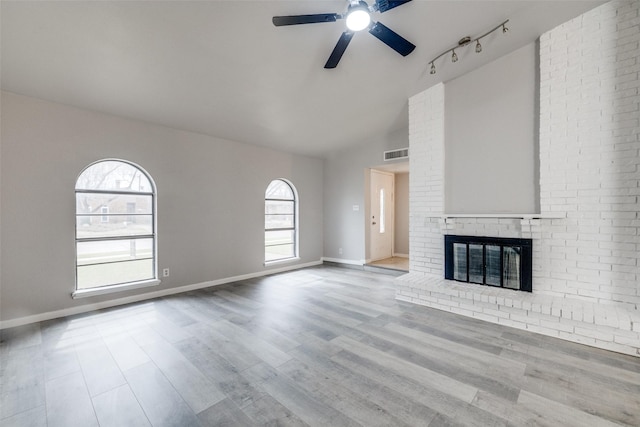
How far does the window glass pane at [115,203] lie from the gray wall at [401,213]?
5.50 meters

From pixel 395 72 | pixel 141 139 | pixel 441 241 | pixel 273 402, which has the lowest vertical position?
pixel 273 402

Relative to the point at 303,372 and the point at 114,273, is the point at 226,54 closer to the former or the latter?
the point at 303,372

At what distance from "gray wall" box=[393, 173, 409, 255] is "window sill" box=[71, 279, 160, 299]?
5.41 metres

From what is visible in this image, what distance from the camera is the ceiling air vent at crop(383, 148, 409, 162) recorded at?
555 cm

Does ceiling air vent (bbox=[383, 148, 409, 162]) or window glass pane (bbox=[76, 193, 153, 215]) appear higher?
ceiling air vent (bbox=[383, 148, 409, 162])

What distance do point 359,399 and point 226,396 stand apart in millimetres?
945

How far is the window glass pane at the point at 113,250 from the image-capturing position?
3620mm

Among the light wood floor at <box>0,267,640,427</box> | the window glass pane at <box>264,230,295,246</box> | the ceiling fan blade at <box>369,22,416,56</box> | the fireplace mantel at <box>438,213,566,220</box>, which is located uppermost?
the ceiling fan blade at <box>369,22,416,56</box>

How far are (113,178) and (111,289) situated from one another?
155 cm

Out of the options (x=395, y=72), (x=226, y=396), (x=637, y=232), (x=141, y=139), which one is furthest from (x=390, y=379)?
(x=141, y=139)

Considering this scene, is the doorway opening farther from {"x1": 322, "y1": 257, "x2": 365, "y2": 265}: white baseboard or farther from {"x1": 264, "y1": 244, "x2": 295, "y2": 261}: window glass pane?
{"x1": 264, "y1": 244, "x2": 295, "y2": 261}: window glass pane

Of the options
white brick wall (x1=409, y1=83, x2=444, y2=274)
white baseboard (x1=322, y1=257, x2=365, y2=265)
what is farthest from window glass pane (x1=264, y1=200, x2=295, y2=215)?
white brick wall (x1=409, y1=83, x2=444, y2=274)

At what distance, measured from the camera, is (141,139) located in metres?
4.00

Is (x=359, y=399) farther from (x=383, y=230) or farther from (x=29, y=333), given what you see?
(x=383, y=230)
